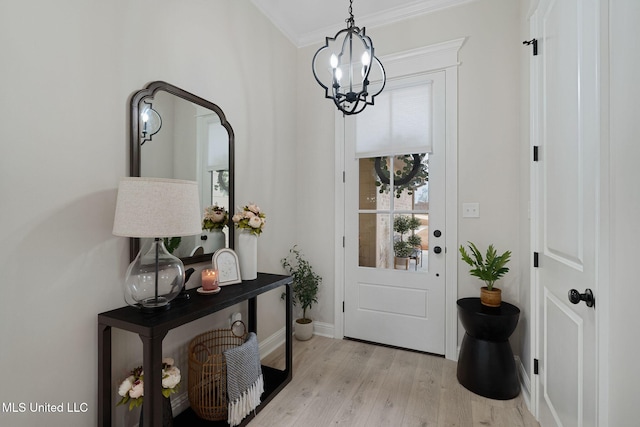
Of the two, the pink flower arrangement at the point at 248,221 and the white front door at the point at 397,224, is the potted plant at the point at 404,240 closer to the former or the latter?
the white front door at the point at 397,224

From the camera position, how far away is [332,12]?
2670mm

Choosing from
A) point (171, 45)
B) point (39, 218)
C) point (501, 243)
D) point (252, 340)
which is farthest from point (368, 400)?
point (171, 45)

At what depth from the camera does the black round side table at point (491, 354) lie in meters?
1.96

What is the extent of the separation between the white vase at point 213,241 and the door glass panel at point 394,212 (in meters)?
1.29

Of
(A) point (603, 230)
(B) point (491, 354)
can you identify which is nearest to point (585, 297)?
(A) point (603, 230)

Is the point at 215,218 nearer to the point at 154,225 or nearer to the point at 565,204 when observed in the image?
the point at 154,225

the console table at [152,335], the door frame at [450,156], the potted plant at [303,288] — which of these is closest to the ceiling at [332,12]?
the door frame at [450,156]

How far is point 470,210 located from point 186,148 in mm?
2141

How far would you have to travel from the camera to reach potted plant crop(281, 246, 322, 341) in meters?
2.85

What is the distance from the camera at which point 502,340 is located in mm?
1994

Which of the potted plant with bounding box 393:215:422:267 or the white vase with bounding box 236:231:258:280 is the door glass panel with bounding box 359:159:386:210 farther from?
the white vase with bounding box 236:231:258:280

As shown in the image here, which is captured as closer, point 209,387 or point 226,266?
point 209,387

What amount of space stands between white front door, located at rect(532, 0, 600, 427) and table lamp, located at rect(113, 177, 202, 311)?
159cm

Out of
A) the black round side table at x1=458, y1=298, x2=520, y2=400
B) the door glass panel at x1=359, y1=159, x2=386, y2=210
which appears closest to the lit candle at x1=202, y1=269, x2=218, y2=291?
the door glass panel at x1=359, y1=159, x2=386, y2=210
